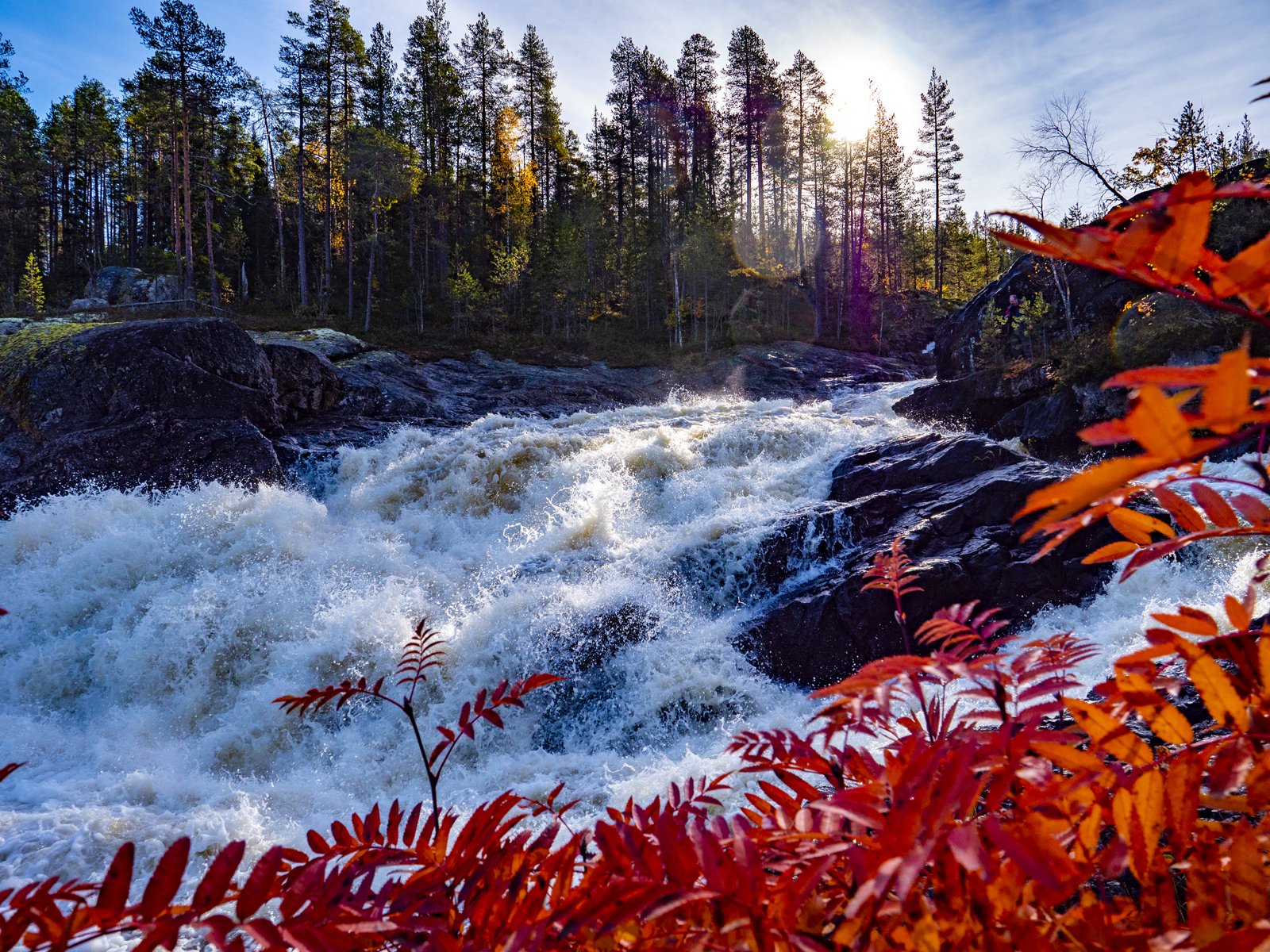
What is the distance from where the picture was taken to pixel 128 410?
11.1 metres

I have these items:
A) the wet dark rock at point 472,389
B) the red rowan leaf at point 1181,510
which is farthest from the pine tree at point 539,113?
the red rowan leaf at point 1181,510

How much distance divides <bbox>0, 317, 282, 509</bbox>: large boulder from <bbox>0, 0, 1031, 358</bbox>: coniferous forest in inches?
617

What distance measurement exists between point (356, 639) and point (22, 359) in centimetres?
1156

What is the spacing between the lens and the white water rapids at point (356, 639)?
415 centimetres

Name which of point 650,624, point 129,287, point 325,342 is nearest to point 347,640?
point 650,624

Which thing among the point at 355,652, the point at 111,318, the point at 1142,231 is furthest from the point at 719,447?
the point at 111,318

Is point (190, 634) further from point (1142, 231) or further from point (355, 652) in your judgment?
point (1142, 231)

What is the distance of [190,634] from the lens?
5.84m

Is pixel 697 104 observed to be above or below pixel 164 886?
above

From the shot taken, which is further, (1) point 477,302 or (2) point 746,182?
(2) point 746,182

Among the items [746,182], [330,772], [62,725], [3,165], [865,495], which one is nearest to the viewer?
[330,772]

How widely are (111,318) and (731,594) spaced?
24.0 m

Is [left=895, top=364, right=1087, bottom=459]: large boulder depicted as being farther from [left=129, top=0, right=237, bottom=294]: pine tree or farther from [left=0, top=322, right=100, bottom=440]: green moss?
[left=129, top=0, right=237, bottom=294]: pine tree

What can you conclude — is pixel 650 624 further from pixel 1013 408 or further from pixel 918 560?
pixel 1013 408
